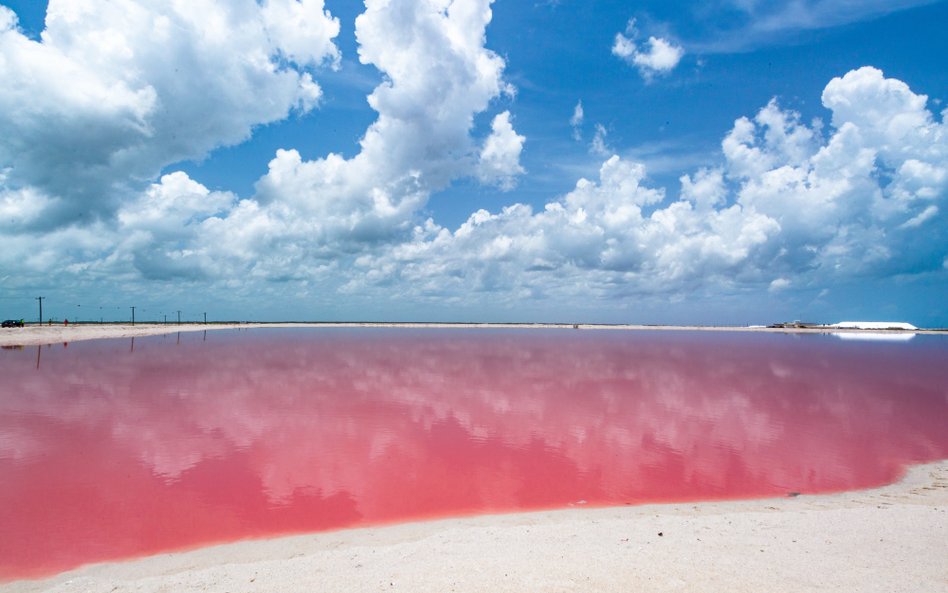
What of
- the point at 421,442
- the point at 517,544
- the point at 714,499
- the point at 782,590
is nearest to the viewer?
the point at 782,590

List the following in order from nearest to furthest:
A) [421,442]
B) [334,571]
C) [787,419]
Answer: [334,571], [421,442], [787,419]

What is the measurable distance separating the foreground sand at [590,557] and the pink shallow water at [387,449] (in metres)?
0.97

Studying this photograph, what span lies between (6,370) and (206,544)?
33.2 metres

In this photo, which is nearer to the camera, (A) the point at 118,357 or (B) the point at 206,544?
(B) the point at 206,544

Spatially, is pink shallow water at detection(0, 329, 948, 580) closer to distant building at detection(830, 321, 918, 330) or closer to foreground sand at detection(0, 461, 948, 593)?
foreground sand at detection(0, 461, 948, 593)

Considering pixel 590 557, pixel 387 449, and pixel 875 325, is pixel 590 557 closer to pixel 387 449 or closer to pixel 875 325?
pixel 387 449

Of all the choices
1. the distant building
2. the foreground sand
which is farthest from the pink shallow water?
the distant building

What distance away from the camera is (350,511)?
9.27 metres

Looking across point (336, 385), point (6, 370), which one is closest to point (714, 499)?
point (336, 385)

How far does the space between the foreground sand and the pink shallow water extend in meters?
0.97

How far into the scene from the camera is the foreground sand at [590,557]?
238 inches

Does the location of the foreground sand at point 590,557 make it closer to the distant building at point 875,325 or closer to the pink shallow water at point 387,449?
the pink shallow water at point 387,449

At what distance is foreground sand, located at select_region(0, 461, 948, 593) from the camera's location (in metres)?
6.04

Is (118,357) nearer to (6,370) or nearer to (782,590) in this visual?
(6,370)
